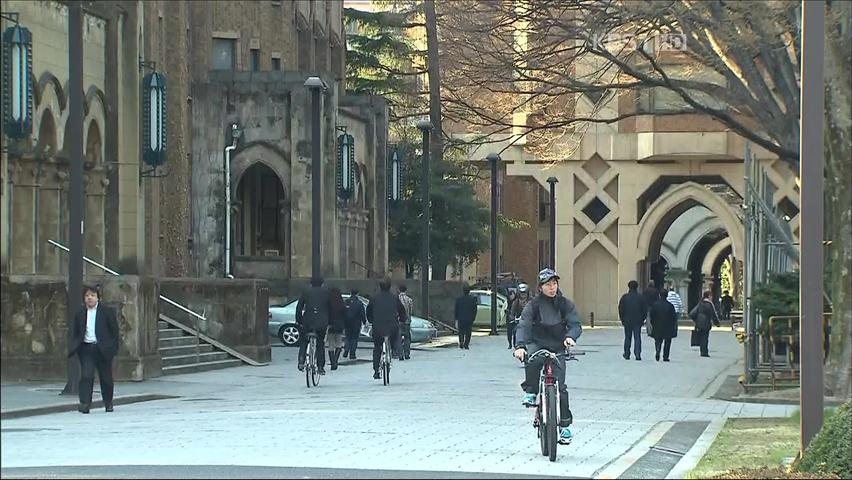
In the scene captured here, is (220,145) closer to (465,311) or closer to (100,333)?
(465,311)

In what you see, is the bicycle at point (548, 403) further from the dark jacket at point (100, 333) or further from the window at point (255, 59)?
the window at point (255, 59)

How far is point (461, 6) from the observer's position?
26.7 meters

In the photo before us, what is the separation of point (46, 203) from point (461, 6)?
812cm

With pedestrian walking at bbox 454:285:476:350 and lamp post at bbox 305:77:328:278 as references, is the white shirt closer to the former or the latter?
lamp post at bbox 305:77:328:278

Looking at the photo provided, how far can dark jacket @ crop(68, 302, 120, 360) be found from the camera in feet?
60.8

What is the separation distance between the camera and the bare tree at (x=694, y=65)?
71.0 ft

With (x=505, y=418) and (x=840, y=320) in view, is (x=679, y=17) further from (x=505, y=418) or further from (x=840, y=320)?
(x=505, y=418)

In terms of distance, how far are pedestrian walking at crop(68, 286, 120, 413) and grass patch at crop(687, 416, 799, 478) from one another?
7.20m

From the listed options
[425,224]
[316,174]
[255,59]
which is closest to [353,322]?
[316,174]

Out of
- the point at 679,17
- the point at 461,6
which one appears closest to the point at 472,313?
the point at 461,6

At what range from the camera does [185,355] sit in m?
28.4

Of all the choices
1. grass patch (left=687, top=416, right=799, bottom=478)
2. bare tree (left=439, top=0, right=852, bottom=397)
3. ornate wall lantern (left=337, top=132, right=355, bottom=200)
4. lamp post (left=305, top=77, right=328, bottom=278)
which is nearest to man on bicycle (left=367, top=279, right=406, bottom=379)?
bare tree (left=439, top=0, right=852, bottom=397)

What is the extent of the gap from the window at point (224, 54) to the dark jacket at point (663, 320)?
789 inches

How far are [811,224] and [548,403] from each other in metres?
2.66
